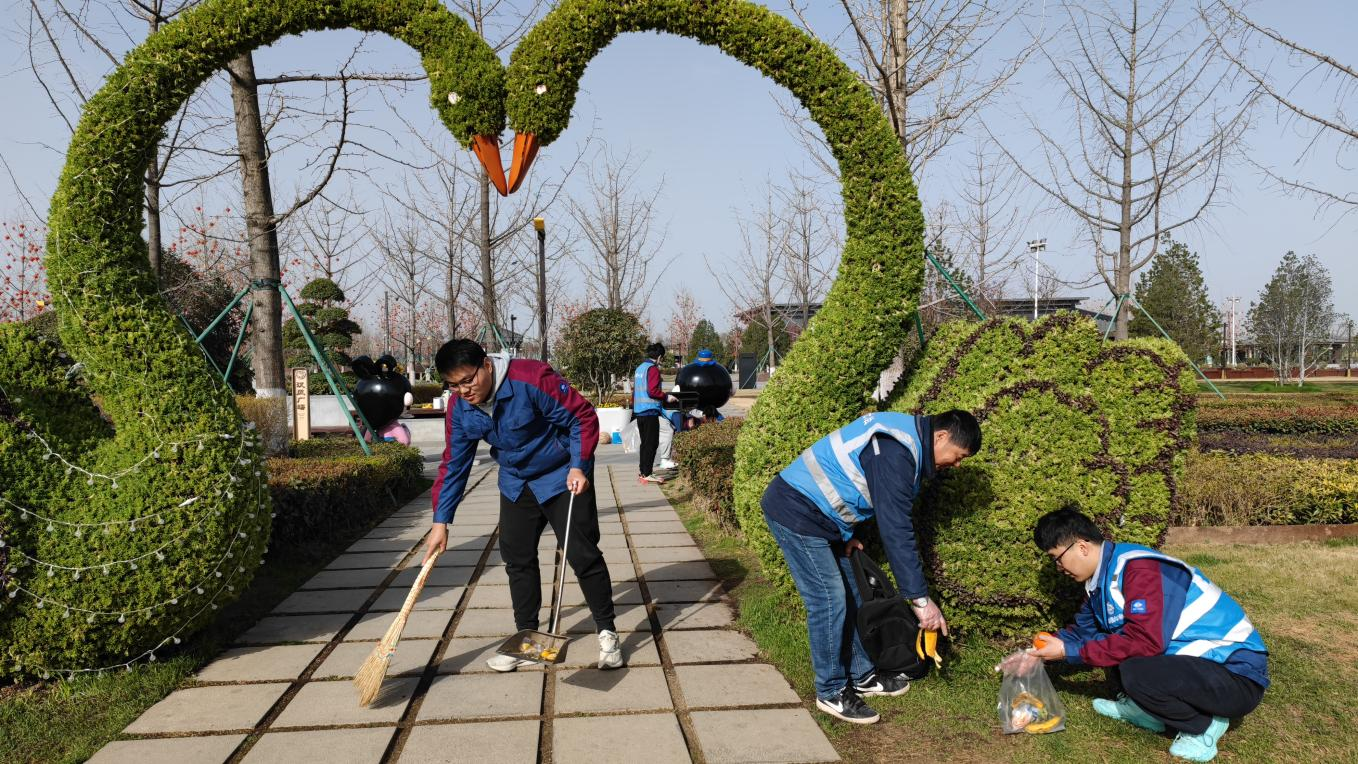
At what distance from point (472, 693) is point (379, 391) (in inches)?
300

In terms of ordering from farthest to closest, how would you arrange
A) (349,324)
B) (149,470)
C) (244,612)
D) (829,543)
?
1. (349,324)
2. (244,612)
3. (149,470)
4. (829,543)

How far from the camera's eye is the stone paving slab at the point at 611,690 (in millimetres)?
3508

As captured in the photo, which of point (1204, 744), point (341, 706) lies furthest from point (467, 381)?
point (1204, 744)

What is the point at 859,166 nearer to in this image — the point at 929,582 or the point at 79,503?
the point at 929,582

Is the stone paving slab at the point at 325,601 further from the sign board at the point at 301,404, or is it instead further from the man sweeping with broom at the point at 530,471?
the sign board at the point at 301,404

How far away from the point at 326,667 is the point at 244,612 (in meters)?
1.13

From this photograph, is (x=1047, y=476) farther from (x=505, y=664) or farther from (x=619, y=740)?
(x=505, y=664)

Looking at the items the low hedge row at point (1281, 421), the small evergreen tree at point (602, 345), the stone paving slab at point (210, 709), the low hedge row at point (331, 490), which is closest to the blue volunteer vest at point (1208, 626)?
the stone paving slab at point (210, 709)

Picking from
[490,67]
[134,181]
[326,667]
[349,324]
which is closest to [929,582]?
[326,667]

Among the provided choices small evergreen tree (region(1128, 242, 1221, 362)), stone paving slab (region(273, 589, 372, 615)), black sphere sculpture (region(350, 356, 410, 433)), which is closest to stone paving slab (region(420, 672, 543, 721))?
stone paving slab (region(273, 589, 372, 615))

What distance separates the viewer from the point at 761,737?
3217mm

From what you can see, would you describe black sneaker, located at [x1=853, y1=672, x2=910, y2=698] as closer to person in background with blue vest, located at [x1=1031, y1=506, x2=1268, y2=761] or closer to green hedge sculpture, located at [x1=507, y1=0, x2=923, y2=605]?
person in background with blue vest, located at [x1=1031, y1=506, x2=1268, y2=761]

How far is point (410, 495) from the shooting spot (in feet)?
30.4

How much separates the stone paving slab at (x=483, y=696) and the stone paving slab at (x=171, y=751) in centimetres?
71
